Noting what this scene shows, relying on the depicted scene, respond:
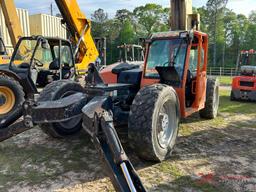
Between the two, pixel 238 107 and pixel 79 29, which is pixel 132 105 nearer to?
pixel 238 107

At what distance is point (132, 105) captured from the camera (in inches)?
143

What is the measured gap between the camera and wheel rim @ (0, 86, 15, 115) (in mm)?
5695

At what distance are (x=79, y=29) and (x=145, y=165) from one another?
706 centimetres

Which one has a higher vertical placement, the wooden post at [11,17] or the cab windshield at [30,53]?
the wooden post at [11,17]

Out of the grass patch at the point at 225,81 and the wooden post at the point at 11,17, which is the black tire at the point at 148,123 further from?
the grass patch at the point at 225,81

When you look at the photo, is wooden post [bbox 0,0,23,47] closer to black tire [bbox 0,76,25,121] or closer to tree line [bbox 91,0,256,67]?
black tire [bbox 0,76,25,121]

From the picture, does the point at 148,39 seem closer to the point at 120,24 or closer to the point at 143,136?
the point at 143,136

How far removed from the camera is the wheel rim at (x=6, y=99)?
570 cm

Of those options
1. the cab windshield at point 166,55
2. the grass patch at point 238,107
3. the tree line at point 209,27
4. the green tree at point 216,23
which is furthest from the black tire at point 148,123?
the green tree at point 216,23

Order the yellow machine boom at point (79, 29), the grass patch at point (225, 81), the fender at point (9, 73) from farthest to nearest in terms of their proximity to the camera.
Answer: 1. the grass patch at point (225, 81)
2. the yellow machine boom at point (79, 29)
3. the fender at point (9, 73)

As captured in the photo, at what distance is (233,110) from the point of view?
777cm

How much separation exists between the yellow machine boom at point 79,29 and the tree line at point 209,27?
35090 mm

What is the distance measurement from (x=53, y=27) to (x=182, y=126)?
1795 centimetres

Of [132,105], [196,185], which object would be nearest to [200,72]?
[132,105]
